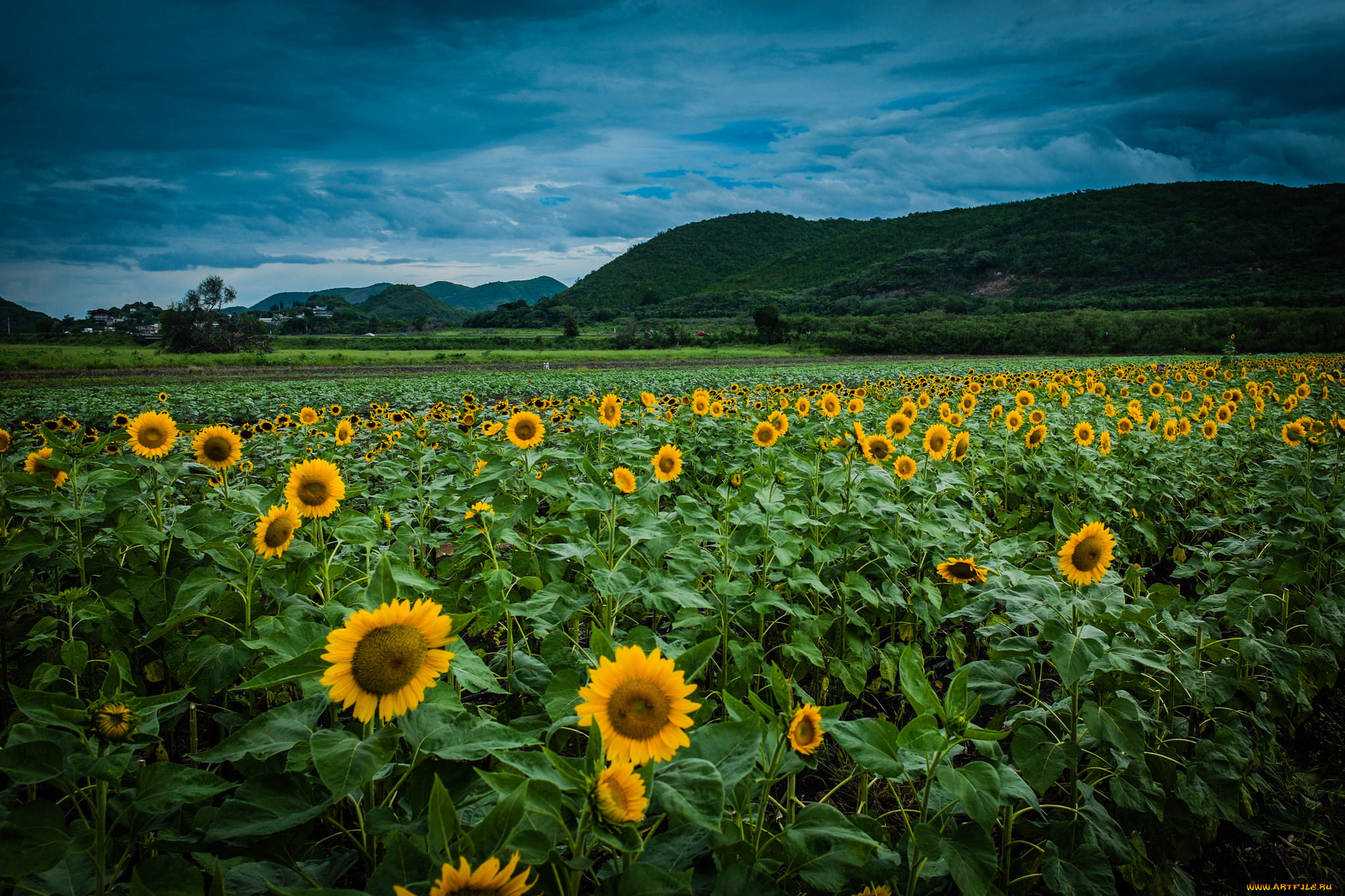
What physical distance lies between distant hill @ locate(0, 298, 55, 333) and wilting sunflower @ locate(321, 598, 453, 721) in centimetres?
7724

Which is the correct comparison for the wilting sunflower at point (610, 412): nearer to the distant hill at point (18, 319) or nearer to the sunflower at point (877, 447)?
the sunflower at point (877, 447)

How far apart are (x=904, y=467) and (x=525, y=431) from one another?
2098mm

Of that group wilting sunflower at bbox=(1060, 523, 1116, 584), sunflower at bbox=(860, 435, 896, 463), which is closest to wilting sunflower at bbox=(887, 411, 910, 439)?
sunflower at bbox=(860, 435, 896, 463)

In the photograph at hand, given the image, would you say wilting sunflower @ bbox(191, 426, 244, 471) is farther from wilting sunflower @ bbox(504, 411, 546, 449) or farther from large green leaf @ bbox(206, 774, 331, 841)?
large green leaf @ bbox(206, 774, 331, 841)

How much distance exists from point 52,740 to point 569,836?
1122mm

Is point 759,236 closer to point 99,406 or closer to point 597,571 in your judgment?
point 99,406

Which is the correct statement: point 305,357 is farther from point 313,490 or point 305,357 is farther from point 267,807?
point 267,807

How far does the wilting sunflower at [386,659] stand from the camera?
45.1 inches

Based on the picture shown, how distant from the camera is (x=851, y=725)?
1.45m

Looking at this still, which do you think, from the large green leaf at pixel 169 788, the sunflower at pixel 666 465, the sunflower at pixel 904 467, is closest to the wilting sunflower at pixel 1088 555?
the sunflower at pixel 904 467

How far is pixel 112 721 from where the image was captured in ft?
3.90

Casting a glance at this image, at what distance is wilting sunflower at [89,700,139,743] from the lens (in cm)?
118

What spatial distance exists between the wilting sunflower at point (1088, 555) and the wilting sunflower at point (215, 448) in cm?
350

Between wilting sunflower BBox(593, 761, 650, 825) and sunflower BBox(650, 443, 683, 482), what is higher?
sunflower BBox(650, 443, 683, 482)
